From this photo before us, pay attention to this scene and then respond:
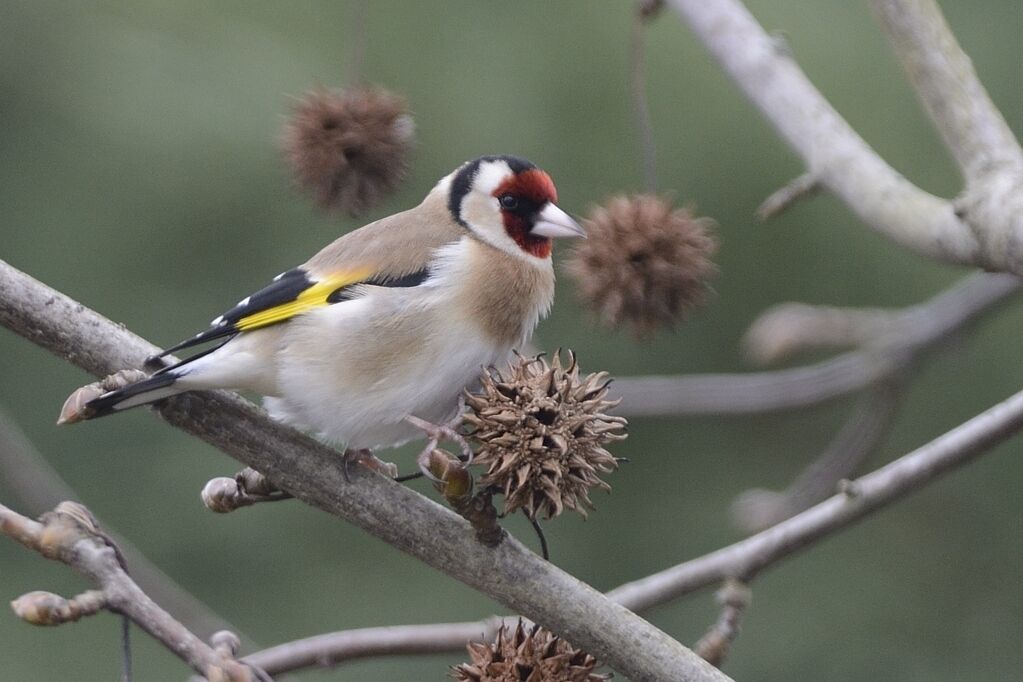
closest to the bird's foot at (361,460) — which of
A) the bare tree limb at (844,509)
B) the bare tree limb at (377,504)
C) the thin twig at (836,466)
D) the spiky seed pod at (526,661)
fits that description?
the bare tree limb at (377,504)

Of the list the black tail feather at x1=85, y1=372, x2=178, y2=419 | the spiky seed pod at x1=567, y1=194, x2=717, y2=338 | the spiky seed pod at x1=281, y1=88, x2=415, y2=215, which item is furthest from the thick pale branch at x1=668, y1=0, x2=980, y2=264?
the black tail feather at x1=85, y1=372, x2=178, y2=419

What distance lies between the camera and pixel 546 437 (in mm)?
1578

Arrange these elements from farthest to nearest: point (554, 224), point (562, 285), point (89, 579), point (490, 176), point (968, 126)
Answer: point (562, 285) < point (490, 176) < point (554, 224) < point (968, 126) < point (89, 579)

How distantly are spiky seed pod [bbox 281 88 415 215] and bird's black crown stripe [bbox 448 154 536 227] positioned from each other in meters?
0.09

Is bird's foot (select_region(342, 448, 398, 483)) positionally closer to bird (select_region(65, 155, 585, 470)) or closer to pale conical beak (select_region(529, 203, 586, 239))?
bird (select_region(65, 155, 585, 470))

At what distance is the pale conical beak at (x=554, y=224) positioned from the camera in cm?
Result: 208

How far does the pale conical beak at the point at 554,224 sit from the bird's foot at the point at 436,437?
31 centimetres

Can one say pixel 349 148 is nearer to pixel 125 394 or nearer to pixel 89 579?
pixel 125 394

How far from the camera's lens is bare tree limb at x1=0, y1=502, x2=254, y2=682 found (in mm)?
1260

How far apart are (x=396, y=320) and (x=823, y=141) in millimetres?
648

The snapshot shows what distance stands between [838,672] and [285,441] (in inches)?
111

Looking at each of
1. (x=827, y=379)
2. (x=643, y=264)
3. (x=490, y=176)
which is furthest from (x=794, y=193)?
(x=827, y=379)

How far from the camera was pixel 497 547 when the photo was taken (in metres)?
1.64

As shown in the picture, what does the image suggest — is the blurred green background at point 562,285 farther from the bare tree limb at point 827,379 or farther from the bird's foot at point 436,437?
the bird's foot at point 436,437
